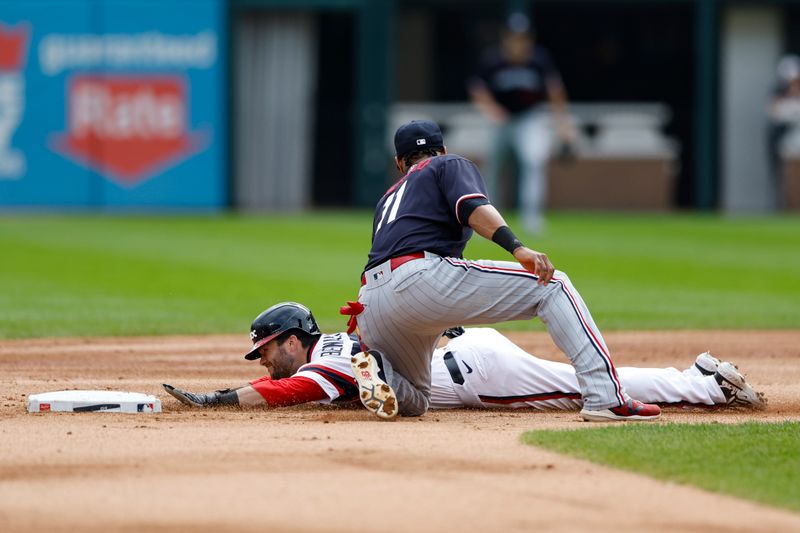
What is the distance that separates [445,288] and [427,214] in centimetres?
35

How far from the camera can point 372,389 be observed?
586cm

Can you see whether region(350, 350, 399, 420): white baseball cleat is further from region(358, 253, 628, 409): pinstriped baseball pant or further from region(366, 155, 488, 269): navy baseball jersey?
region(366, 155, 488, 269): navy baseball jersey

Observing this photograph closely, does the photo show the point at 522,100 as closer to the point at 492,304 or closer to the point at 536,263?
the point at 492,304

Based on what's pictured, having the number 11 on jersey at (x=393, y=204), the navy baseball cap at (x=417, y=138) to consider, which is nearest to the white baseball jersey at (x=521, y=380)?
the number 11 on jersey at (x=393, y=204)

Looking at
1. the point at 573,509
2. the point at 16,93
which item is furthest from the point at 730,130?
the point at 573,509

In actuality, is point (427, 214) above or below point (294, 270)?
above

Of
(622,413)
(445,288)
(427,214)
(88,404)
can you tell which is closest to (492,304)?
(445,288)

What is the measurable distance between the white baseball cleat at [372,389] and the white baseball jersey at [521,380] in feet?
1.90

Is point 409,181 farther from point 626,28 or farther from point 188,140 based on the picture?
point 626,28

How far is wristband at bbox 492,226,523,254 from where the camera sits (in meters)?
5.61

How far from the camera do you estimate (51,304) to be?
11.0 meters

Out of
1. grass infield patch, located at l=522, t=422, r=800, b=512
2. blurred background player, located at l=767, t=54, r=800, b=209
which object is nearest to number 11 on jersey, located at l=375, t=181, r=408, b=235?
grass infield patch, located at l=522, t=422, r=800, b=512

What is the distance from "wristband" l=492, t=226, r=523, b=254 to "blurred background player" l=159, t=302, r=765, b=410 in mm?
805

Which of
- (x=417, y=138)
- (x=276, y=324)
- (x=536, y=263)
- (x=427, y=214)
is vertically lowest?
(x=276, y=324)
